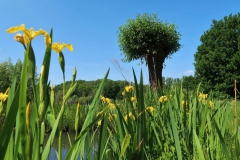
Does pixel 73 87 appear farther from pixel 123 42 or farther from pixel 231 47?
pixel 231 47

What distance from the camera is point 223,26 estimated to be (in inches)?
591

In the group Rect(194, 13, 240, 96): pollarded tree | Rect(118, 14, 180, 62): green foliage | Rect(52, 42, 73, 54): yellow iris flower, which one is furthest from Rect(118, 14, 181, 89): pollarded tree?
Rect(52, 42, 73, 54): yellow iris flower

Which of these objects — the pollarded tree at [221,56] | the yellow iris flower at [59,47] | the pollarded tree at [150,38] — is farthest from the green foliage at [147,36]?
the yellow iris flower at [59,47]

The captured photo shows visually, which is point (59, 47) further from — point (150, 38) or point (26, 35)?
point (150, 38)

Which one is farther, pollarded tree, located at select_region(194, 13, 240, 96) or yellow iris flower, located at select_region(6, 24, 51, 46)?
pollarded tree, located at select_region(194, 13, 240, 96)

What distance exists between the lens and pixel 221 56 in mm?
14773

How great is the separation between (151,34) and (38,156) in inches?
347

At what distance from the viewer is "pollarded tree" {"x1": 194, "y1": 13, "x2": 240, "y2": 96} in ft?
47.4

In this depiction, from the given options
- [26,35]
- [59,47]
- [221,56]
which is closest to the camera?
[26,35]

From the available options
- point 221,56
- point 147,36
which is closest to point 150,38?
point 147,36

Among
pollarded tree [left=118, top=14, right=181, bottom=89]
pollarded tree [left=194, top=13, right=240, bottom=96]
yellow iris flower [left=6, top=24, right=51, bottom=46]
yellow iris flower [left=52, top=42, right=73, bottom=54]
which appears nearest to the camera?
yellow iris flower [left=6, top=24, right=51, bottom=46]

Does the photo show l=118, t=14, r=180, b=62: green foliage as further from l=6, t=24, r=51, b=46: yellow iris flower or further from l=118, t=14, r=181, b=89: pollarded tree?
l=6, t=24, r=51, b=46: yellow iris flower

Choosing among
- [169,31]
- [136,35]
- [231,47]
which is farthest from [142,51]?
[231,47]

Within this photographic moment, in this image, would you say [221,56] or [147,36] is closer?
[147,36]
